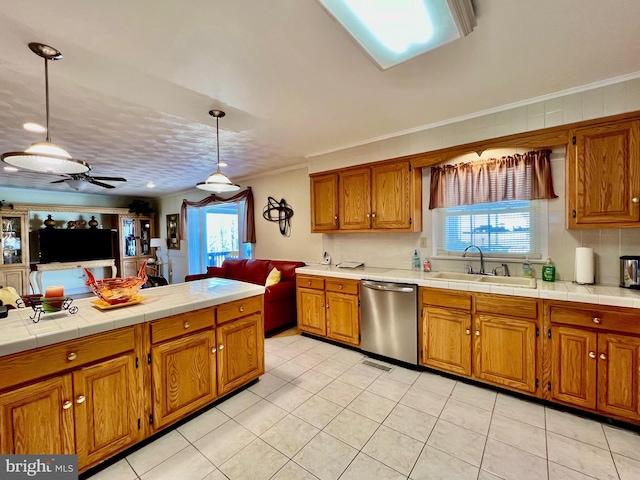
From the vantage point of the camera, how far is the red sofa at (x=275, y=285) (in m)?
3.88

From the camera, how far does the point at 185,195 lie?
281 inches

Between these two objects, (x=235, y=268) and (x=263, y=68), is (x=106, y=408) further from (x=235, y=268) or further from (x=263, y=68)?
(x=235, y=268)

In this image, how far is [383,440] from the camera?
74.5 inches

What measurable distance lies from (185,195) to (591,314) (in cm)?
766

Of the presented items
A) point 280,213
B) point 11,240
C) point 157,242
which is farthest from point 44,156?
point 11,240

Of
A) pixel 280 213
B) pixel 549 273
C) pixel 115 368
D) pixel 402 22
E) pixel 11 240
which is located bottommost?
pixel 115 368

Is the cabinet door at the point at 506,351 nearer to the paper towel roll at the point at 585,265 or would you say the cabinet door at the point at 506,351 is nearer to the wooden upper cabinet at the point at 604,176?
the paper towel roll at the point at 585,265

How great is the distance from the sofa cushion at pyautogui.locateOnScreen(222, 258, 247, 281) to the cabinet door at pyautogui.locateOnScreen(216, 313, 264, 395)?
8.71 feet

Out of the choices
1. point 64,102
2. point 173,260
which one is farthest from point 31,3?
point 173,260

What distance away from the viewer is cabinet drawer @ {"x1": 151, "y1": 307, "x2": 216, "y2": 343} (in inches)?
73.5

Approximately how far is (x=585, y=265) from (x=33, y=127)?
537 cm

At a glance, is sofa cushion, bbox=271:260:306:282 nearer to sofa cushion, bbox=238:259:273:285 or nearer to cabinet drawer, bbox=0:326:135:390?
sofa cushion, bbox=238:259:273:285

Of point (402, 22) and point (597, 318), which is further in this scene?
point (597, 318)

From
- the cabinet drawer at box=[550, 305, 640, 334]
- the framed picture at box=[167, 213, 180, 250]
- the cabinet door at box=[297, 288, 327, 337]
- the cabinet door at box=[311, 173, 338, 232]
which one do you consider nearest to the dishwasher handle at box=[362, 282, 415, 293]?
the cabinet door at box=[297, 288, 327, 337]
